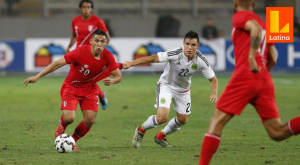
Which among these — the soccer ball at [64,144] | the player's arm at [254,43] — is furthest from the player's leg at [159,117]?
the player's arm at [254,43]

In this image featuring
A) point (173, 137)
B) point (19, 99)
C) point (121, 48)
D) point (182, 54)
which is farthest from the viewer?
point (121, 48)

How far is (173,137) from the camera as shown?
1063 centimetres

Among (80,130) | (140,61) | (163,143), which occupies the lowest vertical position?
(163,143)

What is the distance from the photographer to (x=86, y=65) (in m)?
9.26

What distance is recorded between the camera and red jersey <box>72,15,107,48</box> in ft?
44.9

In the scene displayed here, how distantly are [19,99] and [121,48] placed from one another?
7.53 meters

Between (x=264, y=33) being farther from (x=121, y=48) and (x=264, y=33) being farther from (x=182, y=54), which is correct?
(x=121, y=48)

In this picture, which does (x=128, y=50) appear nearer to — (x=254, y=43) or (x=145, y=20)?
(x=145, y=20)

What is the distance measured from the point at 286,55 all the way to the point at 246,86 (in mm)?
19033

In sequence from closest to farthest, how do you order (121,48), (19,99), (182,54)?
(182,54) → (19,99) → (121,48)

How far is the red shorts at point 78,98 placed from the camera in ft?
30.6

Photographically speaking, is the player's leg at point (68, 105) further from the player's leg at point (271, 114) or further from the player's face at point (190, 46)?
the player's leg at point (271, 114)

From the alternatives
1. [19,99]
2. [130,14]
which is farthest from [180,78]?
[130,14]

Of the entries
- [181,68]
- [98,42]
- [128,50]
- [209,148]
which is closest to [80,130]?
[98,42]
